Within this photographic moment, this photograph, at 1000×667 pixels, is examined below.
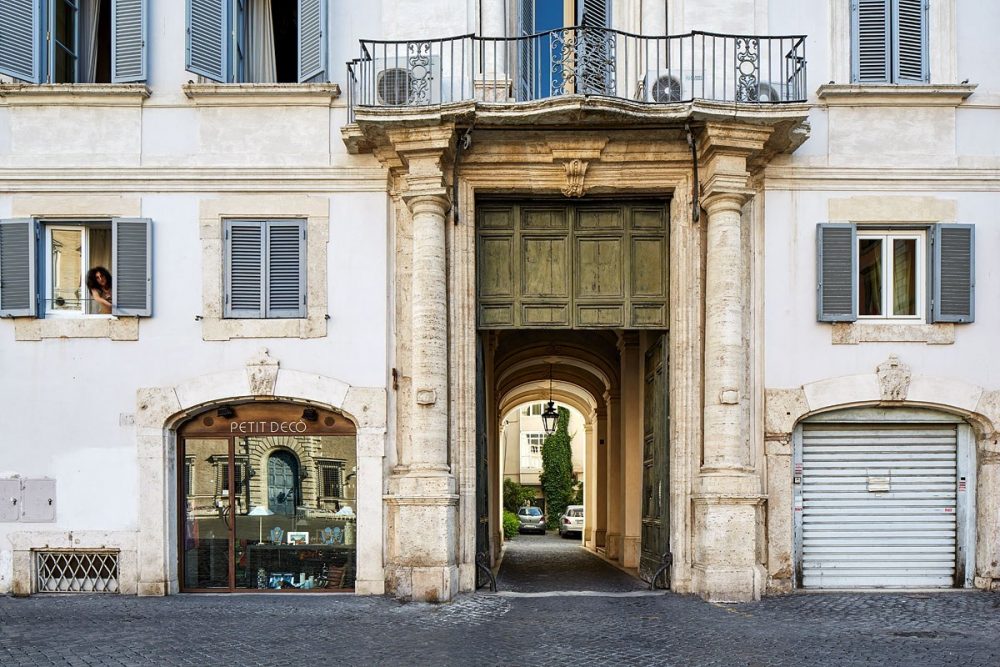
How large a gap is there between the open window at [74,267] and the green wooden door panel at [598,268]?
200 inches

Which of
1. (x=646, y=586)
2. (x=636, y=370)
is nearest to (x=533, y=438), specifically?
(x=636, y=370)

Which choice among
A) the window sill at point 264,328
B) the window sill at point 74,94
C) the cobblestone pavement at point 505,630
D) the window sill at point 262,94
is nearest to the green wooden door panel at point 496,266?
the window sill at point 264,328

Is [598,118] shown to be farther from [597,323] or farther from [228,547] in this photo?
[228,547]

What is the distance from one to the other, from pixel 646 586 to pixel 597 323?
331 cm

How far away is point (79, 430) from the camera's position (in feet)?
39.5

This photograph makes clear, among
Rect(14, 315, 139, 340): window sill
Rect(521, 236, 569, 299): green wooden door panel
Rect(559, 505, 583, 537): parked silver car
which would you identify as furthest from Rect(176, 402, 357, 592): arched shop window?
Rect(559, 505, 583, 537): parked silver car

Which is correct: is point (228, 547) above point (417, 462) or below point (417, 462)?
below

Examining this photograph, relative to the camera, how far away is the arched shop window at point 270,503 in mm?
12164

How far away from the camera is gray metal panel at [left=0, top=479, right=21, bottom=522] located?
39.2 ft

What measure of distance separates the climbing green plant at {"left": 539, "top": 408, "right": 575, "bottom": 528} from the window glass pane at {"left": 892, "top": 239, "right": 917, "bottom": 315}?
30945 millimetres

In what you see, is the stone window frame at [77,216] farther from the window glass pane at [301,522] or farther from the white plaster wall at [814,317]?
the white plaster wall at [814,317]

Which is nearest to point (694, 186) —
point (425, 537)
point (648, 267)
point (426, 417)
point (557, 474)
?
point (648, 267)

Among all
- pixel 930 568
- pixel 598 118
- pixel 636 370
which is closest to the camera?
pixel 598 118

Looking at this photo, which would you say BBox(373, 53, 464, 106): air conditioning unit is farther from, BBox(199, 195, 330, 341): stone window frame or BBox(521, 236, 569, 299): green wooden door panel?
BBox(521, 236, 569, 299): green wooden door panel
